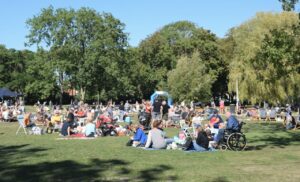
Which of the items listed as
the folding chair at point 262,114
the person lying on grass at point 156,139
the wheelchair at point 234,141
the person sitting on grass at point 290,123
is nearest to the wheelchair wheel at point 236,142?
the wheelchair at point 234,141

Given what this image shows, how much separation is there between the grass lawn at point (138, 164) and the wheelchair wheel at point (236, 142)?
0.28 metres

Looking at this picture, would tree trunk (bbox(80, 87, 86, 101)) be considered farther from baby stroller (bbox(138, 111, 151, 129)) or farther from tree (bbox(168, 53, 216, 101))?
baby stroller (bbox(138, 111, 151, 129))

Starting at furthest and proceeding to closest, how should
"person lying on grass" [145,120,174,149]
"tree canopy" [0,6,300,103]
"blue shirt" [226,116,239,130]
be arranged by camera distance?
1. "tree canopy" [0,6,300,103]
2. "blue shirt" [226,116,239,130]
3. "person lying on grass" [145,120,174,149]

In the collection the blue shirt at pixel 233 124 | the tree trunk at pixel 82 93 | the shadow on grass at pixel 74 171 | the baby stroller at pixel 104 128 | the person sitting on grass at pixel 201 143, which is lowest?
the shadow on grass at pixel 74 171

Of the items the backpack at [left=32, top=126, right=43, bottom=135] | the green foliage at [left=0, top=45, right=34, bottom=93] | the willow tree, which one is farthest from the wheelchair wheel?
the green foliage at [left=0, top=45, right=34, bottom=93]

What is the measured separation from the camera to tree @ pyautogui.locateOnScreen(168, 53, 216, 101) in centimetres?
6091

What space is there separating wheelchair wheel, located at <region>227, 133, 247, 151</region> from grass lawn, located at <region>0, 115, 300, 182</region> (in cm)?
28

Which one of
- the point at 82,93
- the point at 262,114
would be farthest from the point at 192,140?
the point at 82,93

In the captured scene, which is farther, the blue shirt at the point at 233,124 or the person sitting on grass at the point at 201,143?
the blue shirt at the point at 233,124

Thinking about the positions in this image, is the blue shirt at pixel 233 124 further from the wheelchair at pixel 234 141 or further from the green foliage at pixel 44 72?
the green foliage at pixel 44 72

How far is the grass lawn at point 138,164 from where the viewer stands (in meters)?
9.68

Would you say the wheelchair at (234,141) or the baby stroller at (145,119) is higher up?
the baby stroller at (145,119)

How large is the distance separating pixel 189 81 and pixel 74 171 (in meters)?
51.3

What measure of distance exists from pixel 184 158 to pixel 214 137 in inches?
141
